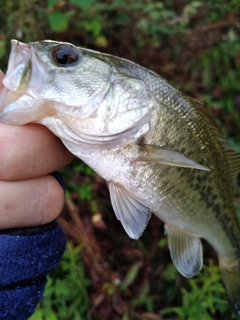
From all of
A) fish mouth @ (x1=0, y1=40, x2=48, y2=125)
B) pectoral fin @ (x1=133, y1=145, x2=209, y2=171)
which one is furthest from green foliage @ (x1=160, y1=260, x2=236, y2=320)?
fish mouth @ (x1=0, y1=40, x2=48, y2=125)

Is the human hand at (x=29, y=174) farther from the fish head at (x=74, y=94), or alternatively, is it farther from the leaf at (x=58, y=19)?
the leaf at (x=58, y=19)

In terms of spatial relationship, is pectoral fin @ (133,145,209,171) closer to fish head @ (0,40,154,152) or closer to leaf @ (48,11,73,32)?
fish head @ (0,40,154,152)

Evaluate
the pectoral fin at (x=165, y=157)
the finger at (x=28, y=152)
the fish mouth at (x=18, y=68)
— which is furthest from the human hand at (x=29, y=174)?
the pectoral fin at (x=165, y=157)

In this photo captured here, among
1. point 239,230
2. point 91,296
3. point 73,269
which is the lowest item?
point 91,296

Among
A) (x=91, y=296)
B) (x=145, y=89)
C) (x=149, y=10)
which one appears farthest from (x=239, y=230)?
(x=149, y=10)

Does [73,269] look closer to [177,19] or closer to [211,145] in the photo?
[211,145]

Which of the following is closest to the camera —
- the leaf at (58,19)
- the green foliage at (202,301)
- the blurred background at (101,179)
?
the green foliage at (202,301)

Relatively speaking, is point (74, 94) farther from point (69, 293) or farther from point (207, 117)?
point (69, 293)
